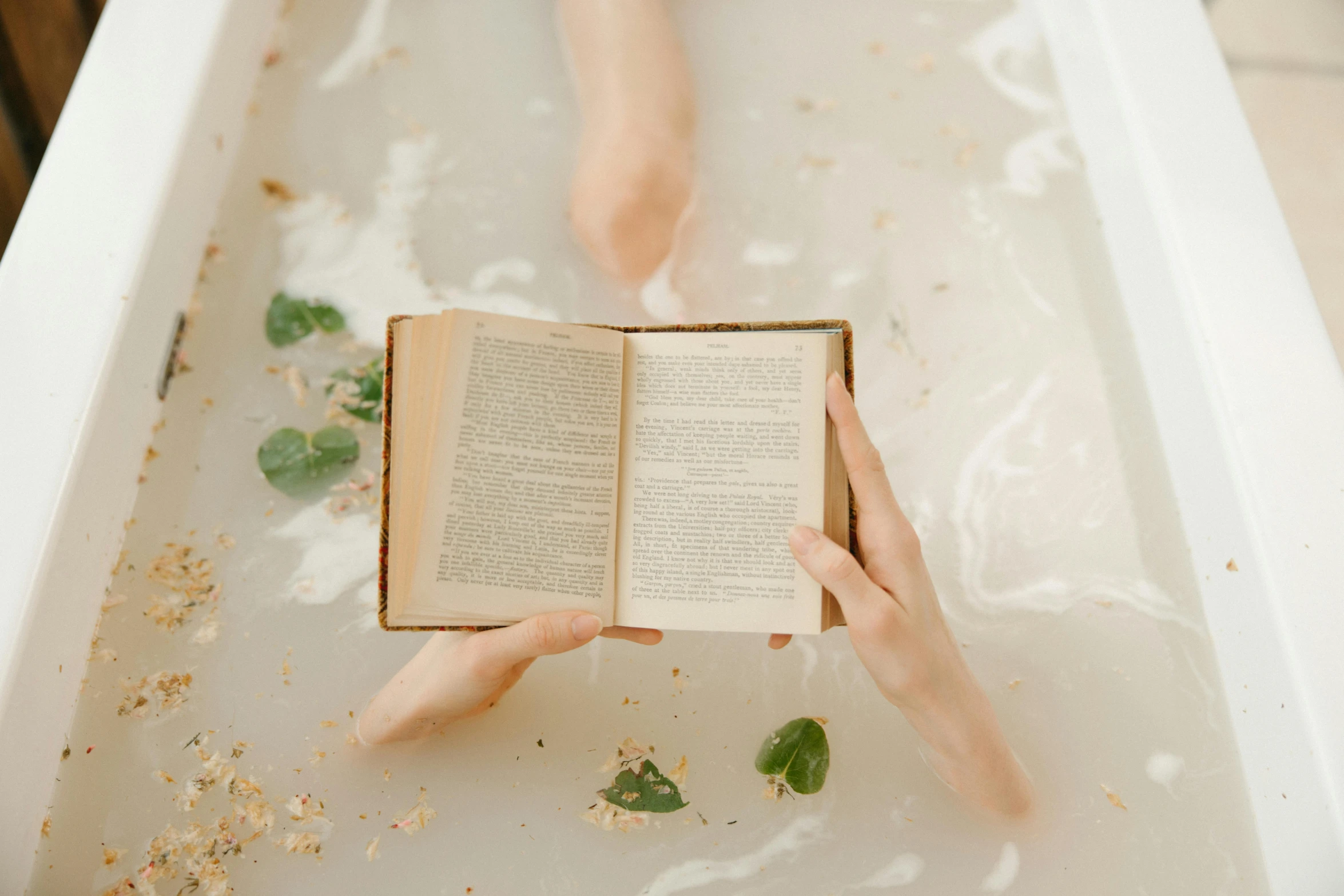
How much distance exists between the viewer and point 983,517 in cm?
111

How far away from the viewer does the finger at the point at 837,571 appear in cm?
70

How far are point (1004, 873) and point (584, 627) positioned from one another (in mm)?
507

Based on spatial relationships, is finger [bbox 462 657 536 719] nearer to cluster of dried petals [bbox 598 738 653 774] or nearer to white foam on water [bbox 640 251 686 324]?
cluster of dried petals [bbox 598 738 653 774]

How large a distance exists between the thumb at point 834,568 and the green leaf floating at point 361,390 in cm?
61

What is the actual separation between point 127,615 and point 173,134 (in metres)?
0.54

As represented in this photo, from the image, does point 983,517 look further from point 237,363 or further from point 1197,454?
point 237,363

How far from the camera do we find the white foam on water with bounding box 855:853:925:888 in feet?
2.92

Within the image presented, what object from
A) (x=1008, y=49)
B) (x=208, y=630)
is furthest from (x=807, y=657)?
(x=1008, y=49)

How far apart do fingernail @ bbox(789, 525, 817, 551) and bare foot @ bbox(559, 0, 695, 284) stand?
2.03 ft


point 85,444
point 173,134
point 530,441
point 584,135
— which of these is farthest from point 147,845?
point 584,135

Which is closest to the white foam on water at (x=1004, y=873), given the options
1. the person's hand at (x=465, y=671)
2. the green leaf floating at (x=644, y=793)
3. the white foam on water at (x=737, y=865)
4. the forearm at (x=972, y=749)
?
the forearm at (x=972, y=749)

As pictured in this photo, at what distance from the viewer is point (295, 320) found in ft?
3.88

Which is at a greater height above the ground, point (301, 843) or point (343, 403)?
point (343, 403)

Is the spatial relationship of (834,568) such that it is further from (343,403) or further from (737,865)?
(343,403)
